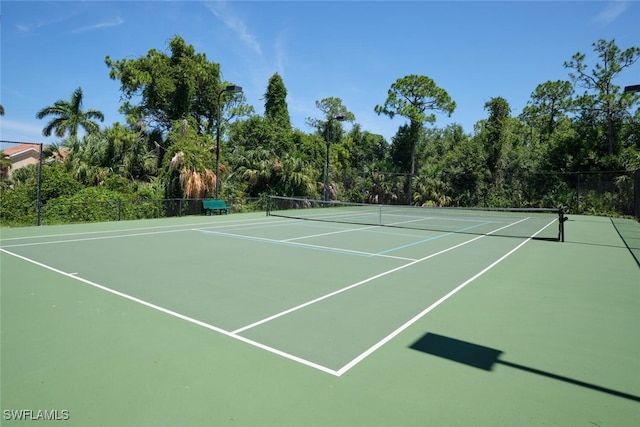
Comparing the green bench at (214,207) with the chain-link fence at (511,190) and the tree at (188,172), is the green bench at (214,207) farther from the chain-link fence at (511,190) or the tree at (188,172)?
the chain-link fence at (511,190)

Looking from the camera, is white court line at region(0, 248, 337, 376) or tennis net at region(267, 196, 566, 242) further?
tennis net at region(267, 196, 566, 242)

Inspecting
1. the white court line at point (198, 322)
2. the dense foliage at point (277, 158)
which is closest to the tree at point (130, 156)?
the dense foliage at point (277, 158)

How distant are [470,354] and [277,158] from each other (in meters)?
24.0

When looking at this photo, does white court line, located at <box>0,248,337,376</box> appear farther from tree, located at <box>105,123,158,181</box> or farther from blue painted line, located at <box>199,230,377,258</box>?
tree, located at <box>105,123,158,181</box>

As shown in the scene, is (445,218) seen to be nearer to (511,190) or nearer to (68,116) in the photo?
(511,190)

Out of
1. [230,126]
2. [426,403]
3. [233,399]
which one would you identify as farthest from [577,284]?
[230,126]

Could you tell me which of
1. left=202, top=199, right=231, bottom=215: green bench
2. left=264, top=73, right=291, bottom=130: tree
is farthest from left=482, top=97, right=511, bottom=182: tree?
left=202, top=199, right=231, bottom=215: green bench

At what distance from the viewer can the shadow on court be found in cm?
337

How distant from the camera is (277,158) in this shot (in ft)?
88.0

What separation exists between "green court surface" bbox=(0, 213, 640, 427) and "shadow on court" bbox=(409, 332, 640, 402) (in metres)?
0.02

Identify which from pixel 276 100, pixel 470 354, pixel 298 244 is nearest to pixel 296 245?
pixel 298 244

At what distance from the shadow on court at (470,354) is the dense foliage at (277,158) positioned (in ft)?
55.2

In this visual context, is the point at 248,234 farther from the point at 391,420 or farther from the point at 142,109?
the point at 142,109

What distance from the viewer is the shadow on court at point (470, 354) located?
3.37 meters
